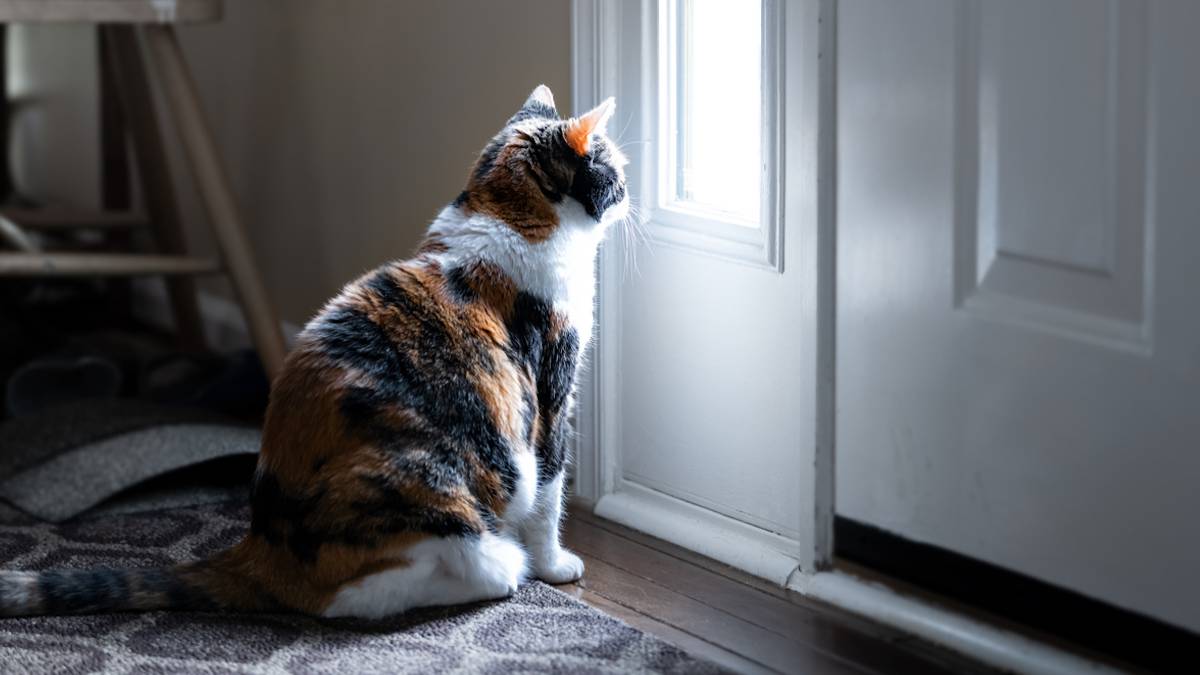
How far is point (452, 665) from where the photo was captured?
150 cm

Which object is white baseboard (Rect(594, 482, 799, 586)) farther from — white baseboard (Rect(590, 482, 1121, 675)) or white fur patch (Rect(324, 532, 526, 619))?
white fur patch (Rect(324, 532, 526, 619))

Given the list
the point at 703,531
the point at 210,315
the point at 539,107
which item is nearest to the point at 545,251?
the point at 539,107

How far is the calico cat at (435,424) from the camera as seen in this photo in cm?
156

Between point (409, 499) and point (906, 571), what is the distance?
0.54 m

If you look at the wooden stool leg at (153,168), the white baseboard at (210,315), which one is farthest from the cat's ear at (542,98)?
the wooden stool leg at (153,168)

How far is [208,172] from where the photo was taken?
7.47ft

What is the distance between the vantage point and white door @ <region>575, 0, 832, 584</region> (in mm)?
1663

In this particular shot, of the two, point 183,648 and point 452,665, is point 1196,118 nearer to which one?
point 452,665

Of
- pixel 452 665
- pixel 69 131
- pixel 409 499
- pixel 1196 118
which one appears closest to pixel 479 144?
pixel 409 499

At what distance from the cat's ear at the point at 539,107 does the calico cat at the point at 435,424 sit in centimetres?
2

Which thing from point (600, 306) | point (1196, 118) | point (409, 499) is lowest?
point (409, 499)

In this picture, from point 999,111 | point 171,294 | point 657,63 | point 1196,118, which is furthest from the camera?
point 171,294

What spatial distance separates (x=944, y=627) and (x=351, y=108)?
1.36m

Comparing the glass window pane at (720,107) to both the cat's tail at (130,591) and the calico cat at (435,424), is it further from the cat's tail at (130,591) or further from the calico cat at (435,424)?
the cat's tail at (130,591)
